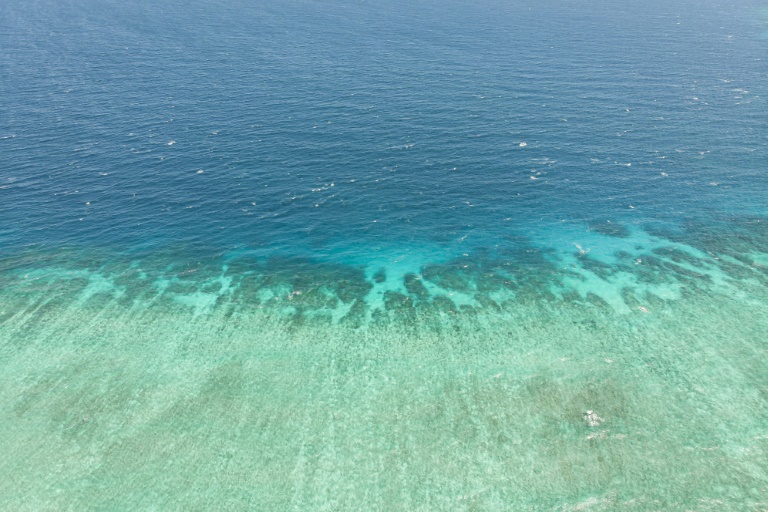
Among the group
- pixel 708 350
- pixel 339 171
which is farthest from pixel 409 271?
pixel 708 350

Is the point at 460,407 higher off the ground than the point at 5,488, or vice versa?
the point at 5,488

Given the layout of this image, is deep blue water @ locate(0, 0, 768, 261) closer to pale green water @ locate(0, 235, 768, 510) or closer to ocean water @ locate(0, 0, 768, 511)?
→ ocean water @ locate(0, 0, 768, 511)

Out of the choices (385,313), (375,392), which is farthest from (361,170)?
(375,392)

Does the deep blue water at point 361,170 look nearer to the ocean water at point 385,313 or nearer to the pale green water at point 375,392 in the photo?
the ocean water at point 385,313

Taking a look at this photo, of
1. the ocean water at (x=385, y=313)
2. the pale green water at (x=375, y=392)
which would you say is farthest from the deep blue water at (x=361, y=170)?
the pale green water at (x=375, y=392)

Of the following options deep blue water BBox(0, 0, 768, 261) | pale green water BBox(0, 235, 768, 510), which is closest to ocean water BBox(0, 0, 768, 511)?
pale green water BBox(0, 235, 768, 510)

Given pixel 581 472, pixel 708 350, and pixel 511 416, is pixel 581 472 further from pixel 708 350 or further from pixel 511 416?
pixel 708 350
